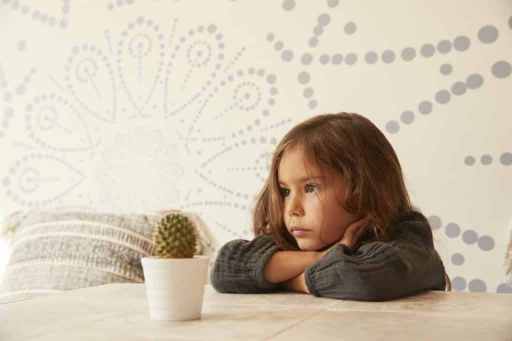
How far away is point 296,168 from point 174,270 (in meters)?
0.53

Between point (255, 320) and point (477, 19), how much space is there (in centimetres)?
144

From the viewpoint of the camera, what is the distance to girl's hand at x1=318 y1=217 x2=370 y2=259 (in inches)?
48.1

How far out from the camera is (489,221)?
6.16 ft

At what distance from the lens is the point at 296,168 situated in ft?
4.14

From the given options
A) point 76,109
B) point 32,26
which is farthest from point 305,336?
point 32,26

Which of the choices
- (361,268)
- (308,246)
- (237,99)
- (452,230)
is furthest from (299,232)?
(237,99)

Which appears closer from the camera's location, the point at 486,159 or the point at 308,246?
the point at 308,246

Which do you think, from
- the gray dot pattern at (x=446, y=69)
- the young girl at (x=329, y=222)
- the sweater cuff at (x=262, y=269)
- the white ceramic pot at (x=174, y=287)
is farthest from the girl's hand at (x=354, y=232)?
the gray dot pattern at (x=446, y=69)

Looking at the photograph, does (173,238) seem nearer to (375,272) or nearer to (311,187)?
(375,272)

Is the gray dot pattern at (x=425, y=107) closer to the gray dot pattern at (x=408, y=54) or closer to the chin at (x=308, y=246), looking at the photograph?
the gray dot pattern at (x=408, y=54)

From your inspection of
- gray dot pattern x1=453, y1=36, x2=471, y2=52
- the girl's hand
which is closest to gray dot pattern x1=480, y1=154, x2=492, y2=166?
gray dot pattern x1=453, y1=36, x2=471, y2=52

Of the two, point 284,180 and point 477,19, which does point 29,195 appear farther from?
point 477,19

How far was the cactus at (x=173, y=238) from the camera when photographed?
778 mm

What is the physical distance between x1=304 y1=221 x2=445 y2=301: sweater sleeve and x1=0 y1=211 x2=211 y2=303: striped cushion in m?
0.94
